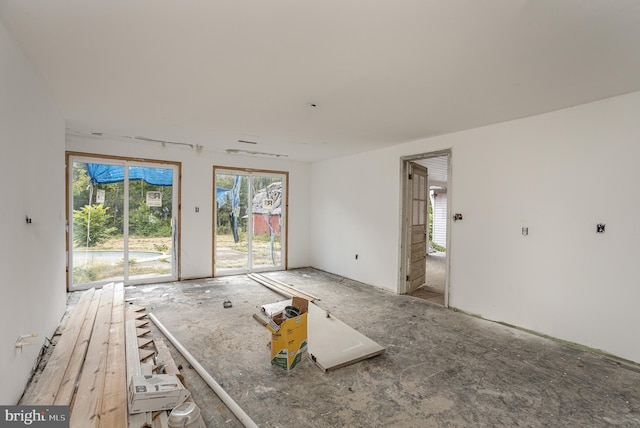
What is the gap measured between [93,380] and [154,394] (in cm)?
72

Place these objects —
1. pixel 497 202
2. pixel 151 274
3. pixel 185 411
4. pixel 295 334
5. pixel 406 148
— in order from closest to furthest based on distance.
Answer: pixel 185 411 → pixel 295 334 → pixel 497 202 → pixel 406 148 → pixel 151 274

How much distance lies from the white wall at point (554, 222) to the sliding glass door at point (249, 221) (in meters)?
3.21

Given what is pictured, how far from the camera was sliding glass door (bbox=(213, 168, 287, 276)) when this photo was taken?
613 centimetres

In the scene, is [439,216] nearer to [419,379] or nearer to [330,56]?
[419,379]

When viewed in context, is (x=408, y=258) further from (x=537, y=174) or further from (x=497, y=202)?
(x=537, y=174)

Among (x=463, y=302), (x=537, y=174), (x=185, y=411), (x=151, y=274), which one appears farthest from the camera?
(x=151, y=274)

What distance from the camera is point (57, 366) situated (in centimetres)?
247

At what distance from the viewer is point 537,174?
3371 mm

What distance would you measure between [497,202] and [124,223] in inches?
230

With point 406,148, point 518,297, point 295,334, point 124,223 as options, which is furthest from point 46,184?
point 518,297

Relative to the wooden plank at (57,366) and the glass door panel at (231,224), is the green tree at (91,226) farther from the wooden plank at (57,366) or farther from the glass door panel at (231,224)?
the glass door panel at (231,224)

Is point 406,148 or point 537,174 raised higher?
point 406,148

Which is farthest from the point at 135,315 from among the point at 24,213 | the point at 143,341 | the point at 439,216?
the point at 439,216

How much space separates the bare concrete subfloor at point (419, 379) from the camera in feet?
6.70
